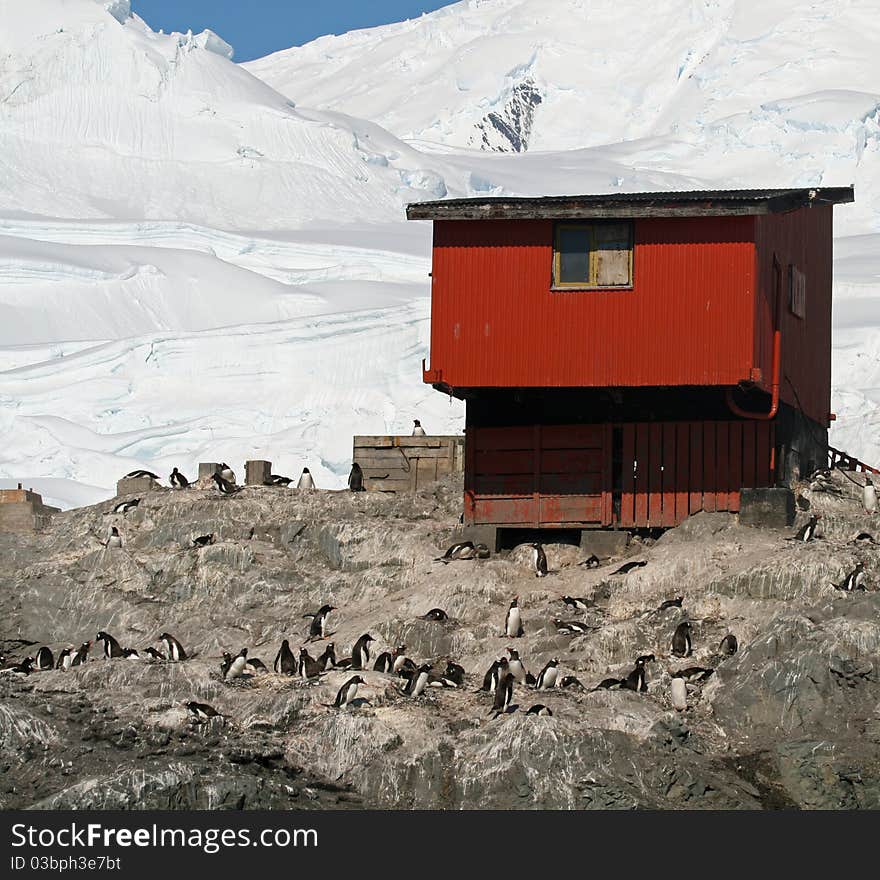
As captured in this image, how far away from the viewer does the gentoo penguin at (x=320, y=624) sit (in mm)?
30578

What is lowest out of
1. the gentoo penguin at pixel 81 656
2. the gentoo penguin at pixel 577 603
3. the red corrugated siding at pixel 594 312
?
the gentoo penguin at pixel 81 656

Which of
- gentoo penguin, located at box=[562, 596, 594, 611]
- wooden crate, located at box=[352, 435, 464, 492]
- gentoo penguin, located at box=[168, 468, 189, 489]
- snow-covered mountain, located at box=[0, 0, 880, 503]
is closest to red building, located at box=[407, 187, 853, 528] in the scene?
wooden crate, located at box=[352, 435, 464, 492]

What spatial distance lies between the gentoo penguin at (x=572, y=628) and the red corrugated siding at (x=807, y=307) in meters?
6.19

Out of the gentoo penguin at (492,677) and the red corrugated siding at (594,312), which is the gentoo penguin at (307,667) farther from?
the red corrugated siding at (594,312)

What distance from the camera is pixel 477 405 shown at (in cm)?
3506

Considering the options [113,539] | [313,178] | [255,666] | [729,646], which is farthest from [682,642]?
[313,178]

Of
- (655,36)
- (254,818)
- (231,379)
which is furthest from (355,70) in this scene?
(254,818)

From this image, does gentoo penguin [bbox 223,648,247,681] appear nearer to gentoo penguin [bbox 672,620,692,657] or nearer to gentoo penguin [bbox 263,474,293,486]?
gentoo penguin [bbox 672,620,692,657]

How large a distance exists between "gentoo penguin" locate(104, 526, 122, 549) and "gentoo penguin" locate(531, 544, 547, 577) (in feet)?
23.4

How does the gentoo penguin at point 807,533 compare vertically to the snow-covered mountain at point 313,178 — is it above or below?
below

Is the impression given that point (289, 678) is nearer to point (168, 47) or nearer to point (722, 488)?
point (722, 488)

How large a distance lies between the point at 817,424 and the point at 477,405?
277 inches

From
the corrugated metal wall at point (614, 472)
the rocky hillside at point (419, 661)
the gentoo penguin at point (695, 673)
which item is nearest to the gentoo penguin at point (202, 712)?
the rocky hillside at point (419, 661)

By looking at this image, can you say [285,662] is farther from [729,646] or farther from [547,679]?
[729,646]
